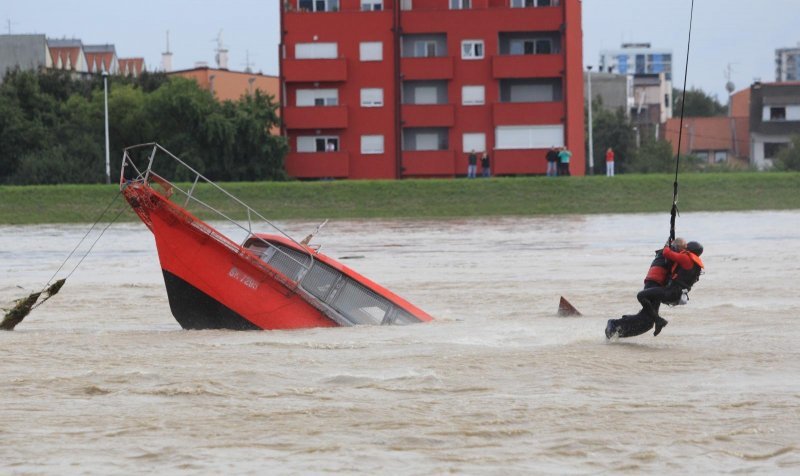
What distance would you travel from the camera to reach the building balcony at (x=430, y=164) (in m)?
74.8

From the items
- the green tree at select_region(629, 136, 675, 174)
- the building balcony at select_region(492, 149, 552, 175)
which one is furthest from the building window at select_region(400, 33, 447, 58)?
the green tree at select_region(629, 136, 675, 174)

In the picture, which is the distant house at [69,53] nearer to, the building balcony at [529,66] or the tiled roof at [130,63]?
the tiled roof at [130,63]

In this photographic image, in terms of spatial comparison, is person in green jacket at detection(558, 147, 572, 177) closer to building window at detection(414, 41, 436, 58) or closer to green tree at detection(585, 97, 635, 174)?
building window at detection(414, 41, 436, 58)

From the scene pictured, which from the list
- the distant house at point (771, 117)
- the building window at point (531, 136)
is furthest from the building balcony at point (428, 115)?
the distant house at point (771, 117)

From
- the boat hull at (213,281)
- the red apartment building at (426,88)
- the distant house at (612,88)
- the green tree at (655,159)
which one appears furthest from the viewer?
the distant house at (612,88)

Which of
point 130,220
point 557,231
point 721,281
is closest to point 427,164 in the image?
point 130,220

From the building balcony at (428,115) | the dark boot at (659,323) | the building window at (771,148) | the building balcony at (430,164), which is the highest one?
the building balcony at (428,115)

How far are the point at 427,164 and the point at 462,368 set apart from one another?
194 feet

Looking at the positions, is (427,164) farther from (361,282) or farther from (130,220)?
(361,282)

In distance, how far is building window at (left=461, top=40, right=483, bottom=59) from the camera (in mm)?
75438

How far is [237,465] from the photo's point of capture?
11.2m

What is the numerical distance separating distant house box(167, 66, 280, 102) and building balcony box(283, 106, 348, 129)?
88.1 feet

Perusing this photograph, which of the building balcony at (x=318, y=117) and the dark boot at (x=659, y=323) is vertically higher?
the building balcony at (x=318, y=117)

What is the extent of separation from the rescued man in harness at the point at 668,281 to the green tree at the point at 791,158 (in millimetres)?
73109
